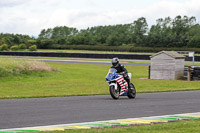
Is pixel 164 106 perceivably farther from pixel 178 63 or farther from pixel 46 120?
pixel 178 63

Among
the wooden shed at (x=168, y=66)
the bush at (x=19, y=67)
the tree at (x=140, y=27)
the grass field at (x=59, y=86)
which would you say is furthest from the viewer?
the tree at (x=140, y=27)

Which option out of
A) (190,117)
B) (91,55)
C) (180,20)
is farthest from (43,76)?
(180,20)

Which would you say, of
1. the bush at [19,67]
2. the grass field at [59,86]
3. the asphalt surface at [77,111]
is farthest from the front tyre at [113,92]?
the bush at [19,67]

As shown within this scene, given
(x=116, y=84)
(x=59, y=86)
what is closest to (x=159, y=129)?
(x=116, y=84)

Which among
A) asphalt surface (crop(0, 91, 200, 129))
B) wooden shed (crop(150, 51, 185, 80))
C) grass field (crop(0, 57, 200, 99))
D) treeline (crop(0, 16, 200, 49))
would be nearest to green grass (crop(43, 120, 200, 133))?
asphalt surface (crop(0, 91, 200, 129))

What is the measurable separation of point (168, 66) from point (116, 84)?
48.7 feet

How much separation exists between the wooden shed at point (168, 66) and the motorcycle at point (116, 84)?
13774mm

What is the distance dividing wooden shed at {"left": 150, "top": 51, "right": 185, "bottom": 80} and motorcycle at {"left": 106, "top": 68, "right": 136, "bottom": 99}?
1377 cm

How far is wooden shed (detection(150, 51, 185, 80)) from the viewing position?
28984 millimetres

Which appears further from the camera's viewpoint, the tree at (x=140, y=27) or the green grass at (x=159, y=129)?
the tree at (x=140, y=27)

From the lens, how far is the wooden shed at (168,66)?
28984mm

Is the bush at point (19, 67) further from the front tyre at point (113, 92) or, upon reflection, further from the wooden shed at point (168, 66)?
the front tyre at point (113, 92)

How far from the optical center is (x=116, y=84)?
15039 millimetres

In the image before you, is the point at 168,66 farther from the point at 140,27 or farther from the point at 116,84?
the point at 140,27
